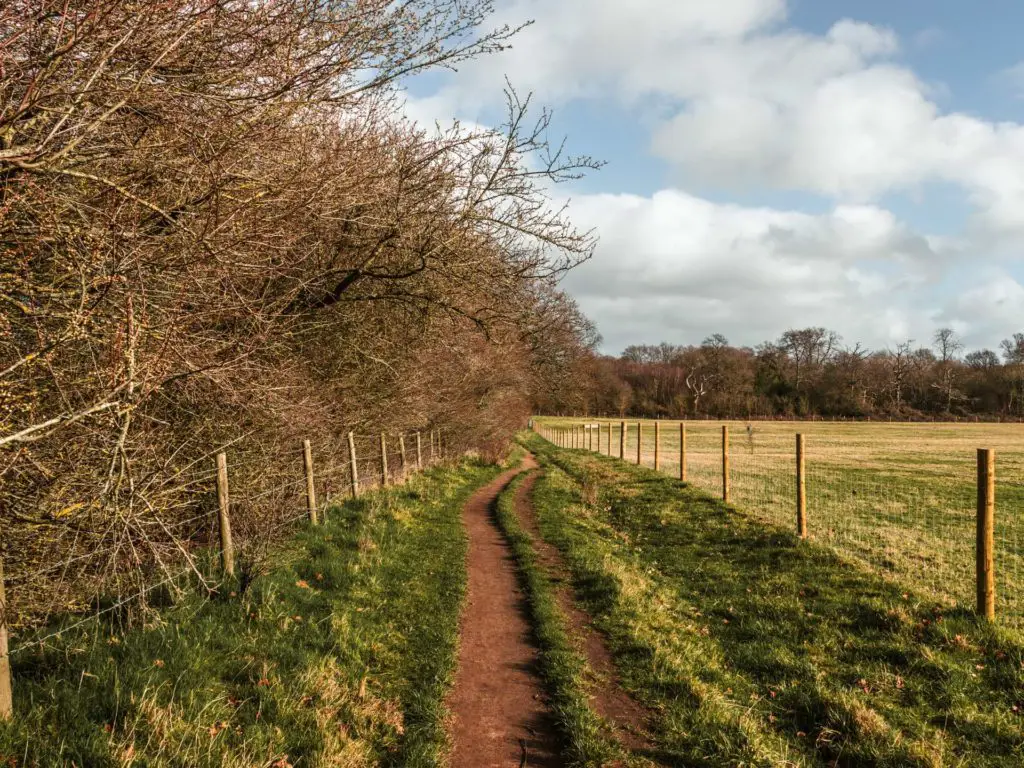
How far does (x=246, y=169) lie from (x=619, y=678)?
545 centimetres

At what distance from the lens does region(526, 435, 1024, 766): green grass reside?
427 cm

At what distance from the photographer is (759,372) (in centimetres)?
9744

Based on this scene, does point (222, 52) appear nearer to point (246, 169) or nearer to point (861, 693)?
point (246, 169)

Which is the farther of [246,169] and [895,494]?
[895,494]

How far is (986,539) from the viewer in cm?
659

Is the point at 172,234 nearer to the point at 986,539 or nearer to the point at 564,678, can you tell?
the point at 564,678

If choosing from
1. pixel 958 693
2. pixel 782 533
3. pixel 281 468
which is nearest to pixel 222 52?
pixel 281 468

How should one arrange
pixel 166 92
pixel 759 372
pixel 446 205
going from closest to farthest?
pixel 166 92
pixel 446 205
pixel 759 372

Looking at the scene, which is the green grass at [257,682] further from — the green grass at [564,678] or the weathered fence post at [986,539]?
the weathered fence post at [986,539]

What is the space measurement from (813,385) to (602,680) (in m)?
98.6

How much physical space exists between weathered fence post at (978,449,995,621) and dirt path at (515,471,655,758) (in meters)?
3.97

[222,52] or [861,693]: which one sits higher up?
[222,52]

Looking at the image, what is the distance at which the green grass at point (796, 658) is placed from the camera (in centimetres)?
427

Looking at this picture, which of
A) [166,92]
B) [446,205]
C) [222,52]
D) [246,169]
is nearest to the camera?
[166,92]
